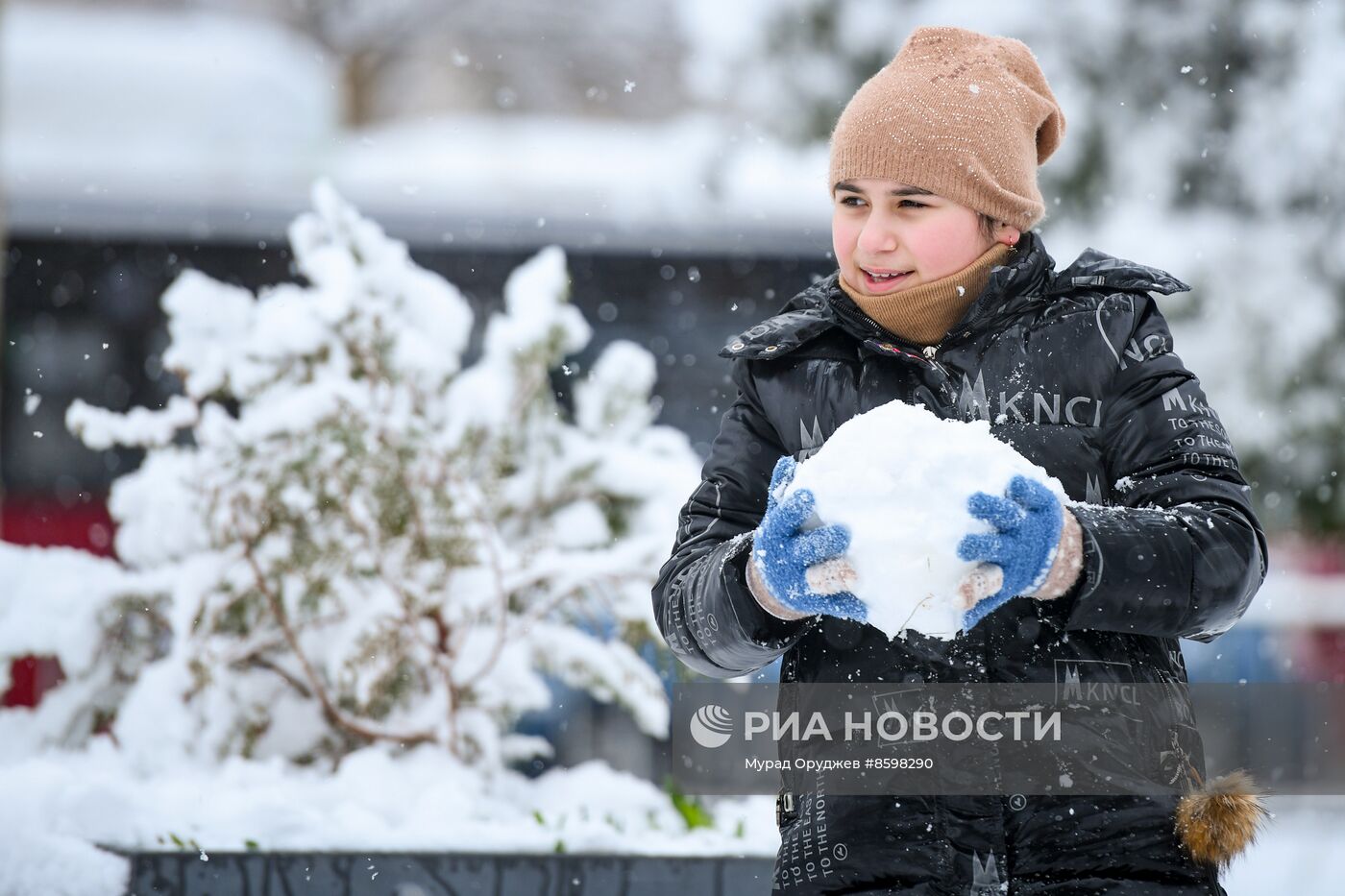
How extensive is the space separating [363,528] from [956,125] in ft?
7.99

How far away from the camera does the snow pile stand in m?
1.39

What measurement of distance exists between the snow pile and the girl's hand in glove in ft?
0.05

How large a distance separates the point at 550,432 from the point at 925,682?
2636mm

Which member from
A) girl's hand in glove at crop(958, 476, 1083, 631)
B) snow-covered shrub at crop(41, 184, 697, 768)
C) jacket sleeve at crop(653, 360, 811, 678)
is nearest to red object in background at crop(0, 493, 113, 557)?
snow-covered shrub at crop(41, 184, 697, 768)

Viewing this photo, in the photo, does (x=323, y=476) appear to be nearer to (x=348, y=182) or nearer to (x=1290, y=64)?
(x=1290, y=64)

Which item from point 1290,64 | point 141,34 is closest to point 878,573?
point 1290,64

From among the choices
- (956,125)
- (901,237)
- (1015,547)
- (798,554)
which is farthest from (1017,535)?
(956,125)

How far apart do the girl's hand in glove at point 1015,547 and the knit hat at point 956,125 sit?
0.54m

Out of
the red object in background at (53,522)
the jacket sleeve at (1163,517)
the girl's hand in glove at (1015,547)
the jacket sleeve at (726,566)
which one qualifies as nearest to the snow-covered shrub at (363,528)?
the jacket sleeve at (726,566)

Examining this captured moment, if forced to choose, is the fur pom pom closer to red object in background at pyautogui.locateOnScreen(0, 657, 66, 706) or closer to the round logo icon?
the round logo icon

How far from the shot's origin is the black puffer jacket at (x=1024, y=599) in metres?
1.48

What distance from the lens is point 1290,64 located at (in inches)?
280

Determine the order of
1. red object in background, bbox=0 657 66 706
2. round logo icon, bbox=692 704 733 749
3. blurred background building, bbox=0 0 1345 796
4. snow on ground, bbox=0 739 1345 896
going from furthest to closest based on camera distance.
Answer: blurred background building, bbox=0 0 1345 796 → red object in background, bbox=0 657 66 706 → snow on ground, bbox=0 739 1345 896 → round logo icon, bbox=692 704 733 749

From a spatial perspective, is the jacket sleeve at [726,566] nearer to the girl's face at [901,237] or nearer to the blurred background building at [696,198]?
the girl's face at [901,237]
